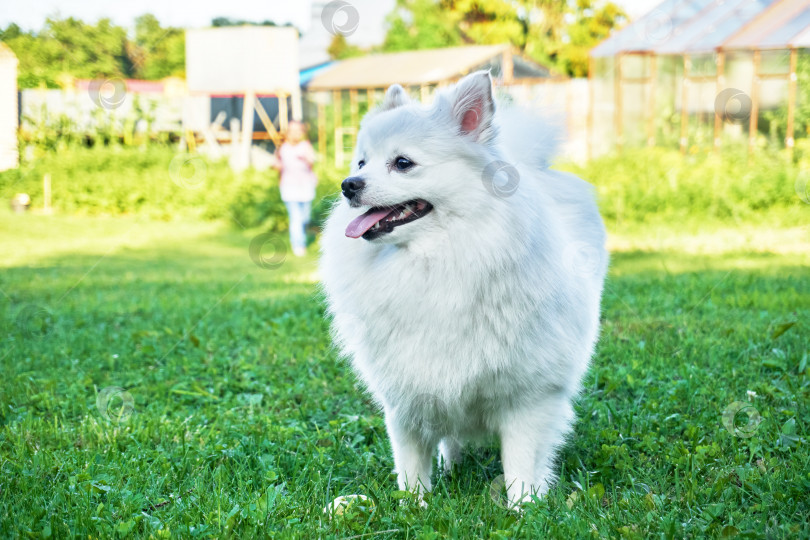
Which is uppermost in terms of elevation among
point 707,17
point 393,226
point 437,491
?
point 707,17

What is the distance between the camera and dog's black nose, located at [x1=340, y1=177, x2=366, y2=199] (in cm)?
238

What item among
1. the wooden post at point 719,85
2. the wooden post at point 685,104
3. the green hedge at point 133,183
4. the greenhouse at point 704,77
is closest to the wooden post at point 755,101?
the greenhouse at point 704,77

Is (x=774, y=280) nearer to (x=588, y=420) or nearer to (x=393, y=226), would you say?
(x=588, y=420)

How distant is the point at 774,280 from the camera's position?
6.34m

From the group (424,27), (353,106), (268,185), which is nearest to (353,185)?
(268,185)

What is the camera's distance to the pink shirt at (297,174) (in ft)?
32.3

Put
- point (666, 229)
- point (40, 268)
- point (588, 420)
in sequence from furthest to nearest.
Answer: point (666, 229)
point (40, 268)
point (588, 420)

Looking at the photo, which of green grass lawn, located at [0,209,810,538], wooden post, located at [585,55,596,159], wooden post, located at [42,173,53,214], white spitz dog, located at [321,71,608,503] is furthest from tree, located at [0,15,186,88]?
white spitz dog, located at [321,71,608,503]

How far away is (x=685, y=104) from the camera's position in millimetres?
14336

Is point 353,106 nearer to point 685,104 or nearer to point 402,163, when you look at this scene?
point 685,104

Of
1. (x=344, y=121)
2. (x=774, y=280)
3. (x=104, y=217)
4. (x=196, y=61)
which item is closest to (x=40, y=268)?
(x=104, y=217)

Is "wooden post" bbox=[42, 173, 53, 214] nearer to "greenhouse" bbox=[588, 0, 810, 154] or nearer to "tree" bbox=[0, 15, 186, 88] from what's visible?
"tree" bbox=[0, 15, 186, 88]

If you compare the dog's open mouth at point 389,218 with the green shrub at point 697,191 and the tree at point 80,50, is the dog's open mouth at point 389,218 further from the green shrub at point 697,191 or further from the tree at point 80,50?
the tree at point 80,50

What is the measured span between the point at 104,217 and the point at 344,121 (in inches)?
335
